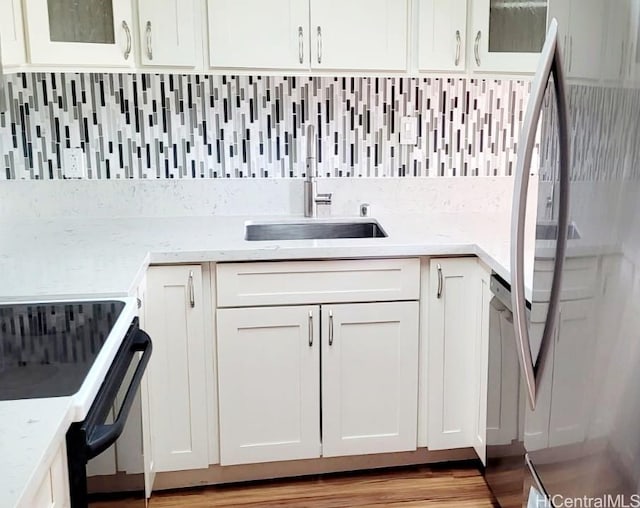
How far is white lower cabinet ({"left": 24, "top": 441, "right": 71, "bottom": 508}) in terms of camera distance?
1.00 metres

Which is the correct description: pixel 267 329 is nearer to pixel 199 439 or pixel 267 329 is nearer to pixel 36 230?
pixel 199 439

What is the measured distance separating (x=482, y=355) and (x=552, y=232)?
1074 millimetres

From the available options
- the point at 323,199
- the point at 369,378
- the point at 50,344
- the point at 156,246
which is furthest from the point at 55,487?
the point at 323,199

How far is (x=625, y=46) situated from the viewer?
3.58ft

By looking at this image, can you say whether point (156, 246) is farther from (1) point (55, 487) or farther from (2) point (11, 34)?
(1) point (55, 487)

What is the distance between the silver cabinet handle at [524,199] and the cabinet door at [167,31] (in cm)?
142

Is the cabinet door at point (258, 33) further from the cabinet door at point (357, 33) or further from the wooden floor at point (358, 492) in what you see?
the wooden floor at point (358, 492)

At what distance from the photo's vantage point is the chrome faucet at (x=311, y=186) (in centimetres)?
278

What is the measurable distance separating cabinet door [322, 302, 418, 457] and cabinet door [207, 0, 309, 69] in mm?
908

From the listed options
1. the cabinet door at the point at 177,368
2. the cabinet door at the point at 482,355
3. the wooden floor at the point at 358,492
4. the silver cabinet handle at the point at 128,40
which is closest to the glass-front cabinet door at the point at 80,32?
the silver cabinet handle at the point at 128,40

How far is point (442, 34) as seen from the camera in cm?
250

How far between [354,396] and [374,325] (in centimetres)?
26

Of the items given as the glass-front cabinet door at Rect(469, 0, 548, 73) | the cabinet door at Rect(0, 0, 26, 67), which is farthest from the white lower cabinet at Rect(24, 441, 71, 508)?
the glass-front cabinet door at Rect(469, 0, 548, 73)
